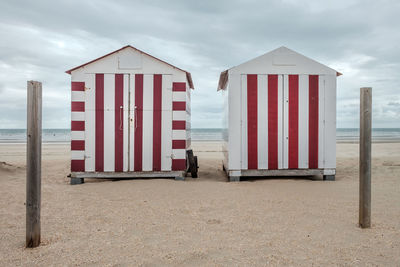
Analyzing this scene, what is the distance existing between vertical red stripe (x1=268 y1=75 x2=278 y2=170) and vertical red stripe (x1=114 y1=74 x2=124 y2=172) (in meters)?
2.92

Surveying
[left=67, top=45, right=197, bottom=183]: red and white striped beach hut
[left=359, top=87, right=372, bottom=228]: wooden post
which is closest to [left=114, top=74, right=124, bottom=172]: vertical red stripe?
[left=67, top=45, right=197, bottom=183]: red and white striped beach hut

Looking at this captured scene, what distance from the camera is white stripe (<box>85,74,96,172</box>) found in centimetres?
603

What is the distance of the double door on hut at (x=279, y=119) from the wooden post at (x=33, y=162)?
4135 millimetres

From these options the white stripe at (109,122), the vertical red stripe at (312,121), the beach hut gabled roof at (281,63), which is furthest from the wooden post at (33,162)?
the vertical red stripe at (312,121)

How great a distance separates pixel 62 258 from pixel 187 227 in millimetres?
1271

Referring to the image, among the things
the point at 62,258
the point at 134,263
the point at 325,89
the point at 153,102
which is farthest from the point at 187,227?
the point at 325,89

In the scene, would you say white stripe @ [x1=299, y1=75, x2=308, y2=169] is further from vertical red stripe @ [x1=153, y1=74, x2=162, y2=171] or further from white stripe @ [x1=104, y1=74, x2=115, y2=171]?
white stripe @ [x1=104, y1=74, x2=115, y2=171]

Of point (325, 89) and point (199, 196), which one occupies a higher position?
point (325, 89)

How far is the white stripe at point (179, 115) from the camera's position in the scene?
614cm

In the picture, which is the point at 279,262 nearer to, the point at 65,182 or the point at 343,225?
the point at 343,225

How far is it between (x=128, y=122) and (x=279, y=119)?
3.01m

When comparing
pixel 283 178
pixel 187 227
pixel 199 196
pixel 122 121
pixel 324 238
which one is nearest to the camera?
pixel 324 238

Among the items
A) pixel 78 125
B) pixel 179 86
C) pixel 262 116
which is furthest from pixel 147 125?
pixel 262 116

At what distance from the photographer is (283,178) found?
662cm
